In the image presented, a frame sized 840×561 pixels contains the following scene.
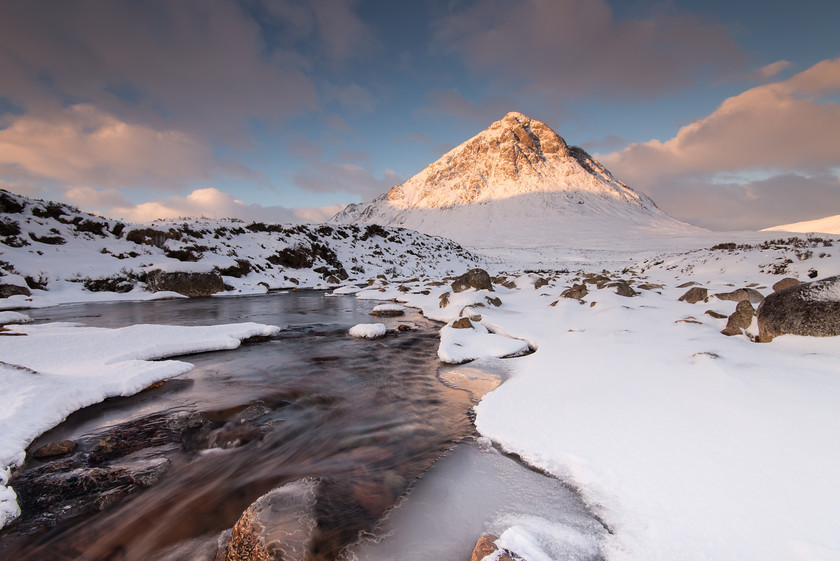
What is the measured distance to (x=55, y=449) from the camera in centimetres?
306

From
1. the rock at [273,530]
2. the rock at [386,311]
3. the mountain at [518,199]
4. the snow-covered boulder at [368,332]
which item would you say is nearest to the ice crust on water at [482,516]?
the rock at [273,530]

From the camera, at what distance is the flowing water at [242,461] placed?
2.20 m

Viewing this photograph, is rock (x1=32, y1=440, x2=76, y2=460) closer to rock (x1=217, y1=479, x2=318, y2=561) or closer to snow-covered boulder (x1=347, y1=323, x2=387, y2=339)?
rock (x1=217, y1=479, x2=318, y2=561)

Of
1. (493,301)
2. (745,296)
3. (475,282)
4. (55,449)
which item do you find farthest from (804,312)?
(55,449)

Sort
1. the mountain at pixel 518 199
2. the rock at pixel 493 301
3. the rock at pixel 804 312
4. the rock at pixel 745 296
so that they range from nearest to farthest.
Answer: the rock at pixel 804 312 → the rock at pixel 745 296 → the rock at pixel 493 301 → the mountain at pixel 518 199

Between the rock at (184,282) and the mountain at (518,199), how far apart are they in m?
43.7

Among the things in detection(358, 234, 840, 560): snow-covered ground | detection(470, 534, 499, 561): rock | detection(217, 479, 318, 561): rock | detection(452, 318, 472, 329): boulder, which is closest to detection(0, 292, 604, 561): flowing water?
detection(217, 479, 318, 561): rock

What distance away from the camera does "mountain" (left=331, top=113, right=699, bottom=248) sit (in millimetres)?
62253

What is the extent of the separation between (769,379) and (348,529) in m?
4.09

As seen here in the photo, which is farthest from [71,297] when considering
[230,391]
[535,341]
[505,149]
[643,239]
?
[505,149]

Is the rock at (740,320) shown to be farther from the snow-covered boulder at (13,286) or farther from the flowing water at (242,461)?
the snow-covered boulder at (13,286)

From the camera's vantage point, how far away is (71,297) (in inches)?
482

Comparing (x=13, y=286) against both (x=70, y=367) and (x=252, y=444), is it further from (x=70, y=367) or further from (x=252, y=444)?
(x=252, y=444)

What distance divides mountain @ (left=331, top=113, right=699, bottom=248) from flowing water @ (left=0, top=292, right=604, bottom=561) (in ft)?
165
